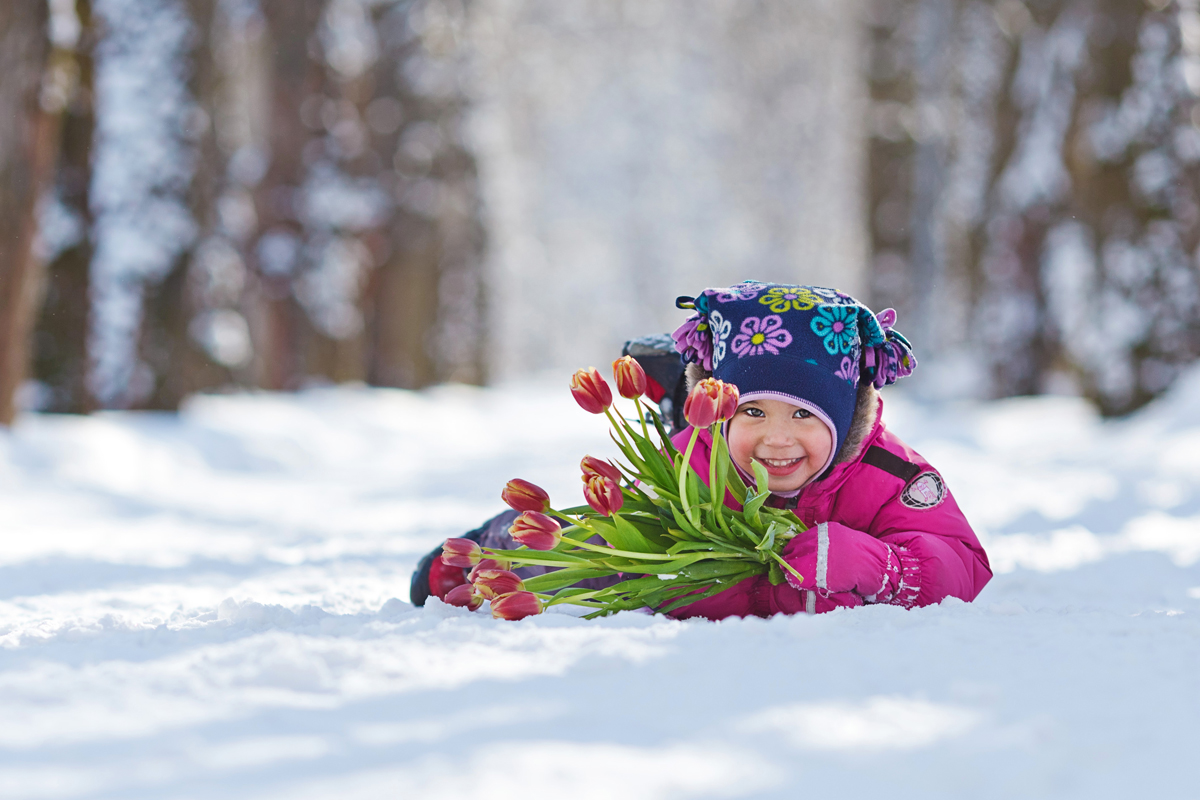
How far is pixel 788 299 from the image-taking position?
2246 mm

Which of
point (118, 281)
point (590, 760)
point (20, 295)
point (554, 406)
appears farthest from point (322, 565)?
point (554, 406)

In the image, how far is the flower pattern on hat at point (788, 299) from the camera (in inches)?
87.5

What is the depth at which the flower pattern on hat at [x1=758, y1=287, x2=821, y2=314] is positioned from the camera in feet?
7.29

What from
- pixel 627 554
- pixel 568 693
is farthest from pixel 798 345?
pixel 568 693

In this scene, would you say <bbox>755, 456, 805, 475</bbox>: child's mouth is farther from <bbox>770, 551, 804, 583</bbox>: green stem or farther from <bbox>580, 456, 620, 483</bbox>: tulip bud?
<bbox>580, 456, 620, 483</bbox>: tulip bud

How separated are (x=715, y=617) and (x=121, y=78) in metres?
5.85

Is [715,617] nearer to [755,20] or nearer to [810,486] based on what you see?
[810,486]

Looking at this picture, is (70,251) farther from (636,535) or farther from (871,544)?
(871,544)

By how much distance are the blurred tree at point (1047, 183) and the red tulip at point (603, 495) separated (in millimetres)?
5773

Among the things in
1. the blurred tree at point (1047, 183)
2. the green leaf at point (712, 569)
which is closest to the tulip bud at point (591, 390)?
the green leaf at point (712, 569)

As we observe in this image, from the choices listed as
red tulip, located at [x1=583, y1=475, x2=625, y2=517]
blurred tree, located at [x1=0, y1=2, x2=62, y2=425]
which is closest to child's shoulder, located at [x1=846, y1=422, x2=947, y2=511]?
red tulip, located at [x1=583, y1=475, x2=625, y2=517]

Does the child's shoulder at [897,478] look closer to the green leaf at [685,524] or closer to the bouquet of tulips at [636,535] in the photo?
the bouquet of tulips at [636,535]

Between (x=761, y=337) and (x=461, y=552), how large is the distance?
724 mm

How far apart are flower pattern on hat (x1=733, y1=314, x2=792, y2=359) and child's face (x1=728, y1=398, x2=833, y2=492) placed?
102mm
